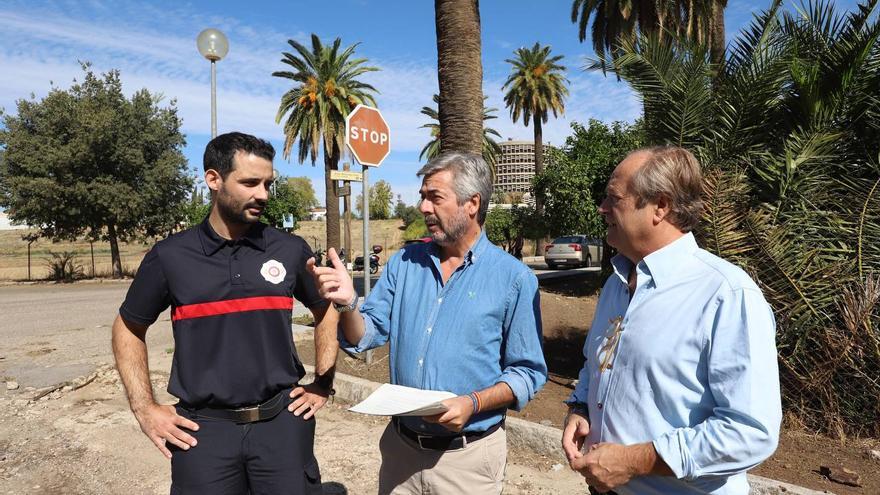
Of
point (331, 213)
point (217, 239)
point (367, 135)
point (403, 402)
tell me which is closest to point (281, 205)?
point (331, 213)

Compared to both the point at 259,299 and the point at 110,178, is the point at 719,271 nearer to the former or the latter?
the point at 259,299

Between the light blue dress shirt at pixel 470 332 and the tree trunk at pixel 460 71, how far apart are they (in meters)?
5.01

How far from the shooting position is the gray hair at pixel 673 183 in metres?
1.75

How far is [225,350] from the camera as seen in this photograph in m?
2.43

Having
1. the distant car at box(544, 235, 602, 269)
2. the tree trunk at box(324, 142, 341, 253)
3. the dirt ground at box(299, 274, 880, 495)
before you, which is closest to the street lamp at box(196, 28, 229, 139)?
the dirt ground at box(299, 274, 880, 495)

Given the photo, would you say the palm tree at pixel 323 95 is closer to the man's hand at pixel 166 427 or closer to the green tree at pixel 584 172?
the green tree at pixel 584 172

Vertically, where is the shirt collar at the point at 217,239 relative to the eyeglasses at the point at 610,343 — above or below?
above

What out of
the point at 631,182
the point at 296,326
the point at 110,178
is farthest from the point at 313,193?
the point at 631,182

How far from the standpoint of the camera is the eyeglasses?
1.82 m

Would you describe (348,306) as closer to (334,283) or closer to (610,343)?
(334,283)

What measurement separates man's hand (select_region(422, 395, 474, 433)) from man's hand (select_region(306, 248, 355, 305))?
54cm

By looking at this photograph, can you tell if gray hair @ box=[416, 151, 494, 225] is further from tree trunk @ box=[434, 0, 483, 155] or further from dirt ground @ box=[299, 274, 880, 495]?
tree trunk @ box=[434, 0, 483, 155]

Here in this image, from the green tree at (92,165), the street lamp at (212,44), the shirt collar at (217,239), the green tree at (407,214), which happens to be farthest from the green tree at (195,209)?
the green tree at (407,214)

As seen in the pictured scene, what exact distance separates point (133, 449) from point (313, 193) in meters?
124
